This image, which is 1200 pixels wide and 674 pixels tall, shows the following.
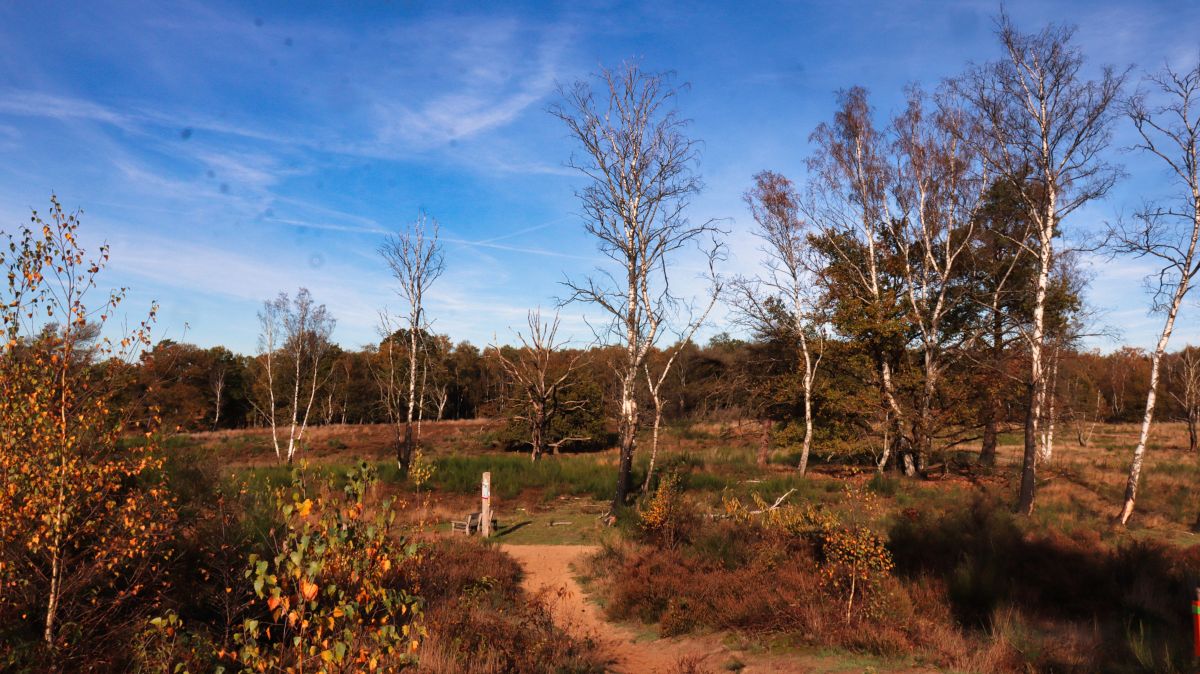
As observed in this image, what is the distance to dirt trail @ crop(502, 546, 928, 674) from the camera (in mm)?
6879

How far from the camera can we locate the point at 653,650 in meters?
7.88

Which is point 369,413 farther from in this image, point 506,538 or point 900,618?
point 900,618

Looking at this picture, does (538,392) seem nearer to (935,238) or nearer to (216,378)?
(935,238)

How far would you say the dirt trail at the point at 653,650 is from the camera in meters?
6.88

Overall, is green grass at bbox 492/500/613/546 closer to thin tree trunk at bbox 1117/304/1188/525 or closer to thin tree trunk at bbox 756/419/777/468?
thin tree trunk at bbox 756/419/777/468

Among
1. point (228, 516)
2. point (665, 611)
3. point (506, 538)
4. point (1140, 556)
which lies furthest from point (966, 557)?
point (228, 516)

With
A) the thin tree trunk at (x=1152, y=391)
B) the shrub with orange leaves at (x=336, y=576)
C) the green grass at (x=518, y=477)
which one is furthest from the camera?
the green grass at (x=518, y=477)

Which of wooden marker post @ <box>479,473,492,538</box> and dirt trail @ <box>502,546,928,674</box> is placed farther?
wooden marker post @ <box>479,473,492,538</box>

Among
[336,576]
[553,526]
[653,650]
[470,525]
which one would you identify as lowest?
[553,526]

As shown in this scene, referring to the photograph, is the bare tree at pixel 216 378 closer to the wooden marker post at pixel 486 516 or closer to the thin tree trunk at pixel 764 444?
the thin tree trunk at pixel 764 444

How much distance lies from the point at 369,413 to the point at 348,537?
5612 cm

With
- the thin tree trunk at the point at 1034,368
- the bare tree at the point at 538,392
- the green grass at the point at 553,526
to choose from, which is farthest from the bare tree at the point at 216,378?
the thin tree trunk at the point at 1034,368

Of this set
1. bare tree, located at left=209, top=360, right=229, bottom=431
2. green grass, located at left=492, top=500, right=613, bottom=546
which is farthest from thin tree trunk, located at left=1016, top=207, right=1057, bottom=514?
bare tree, located at left=209, top=360, right=229, bottom=431

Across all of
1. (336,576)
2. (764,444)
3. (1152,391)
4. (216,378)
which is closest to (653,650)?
(336,576)
